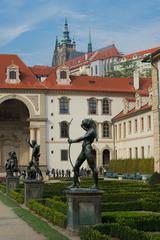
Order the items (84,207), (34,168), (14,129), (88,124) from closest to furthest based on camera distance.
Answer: (84,207) < (88,124) < (34,168) < (14,129)

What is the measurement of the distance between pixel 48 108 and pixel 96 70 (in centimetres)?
8674

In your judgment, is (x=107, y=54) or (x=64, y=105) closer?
(x=64, y=105)

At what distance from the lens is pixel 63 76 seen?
189ft

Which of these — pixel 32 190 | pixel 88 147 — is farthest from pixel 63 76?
pixel 88 147

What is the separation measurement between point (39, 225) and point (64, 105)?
142 ft

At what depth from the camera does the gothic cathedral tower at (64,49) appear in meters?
175

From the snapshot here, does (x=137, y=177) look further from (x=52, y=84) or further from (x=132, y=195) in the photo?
(x=132, y=195)

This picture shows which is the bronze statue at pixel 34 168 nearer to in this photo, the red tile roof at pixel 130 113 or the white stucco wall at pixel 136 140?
the white stucco wall at pixel 136 140

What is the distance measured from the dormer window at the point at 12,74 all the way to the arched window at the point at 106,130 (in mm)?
11339

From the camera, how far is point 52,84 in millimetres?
56781

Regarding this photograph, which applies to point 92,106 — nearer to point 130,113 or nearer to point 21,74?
point 130,113

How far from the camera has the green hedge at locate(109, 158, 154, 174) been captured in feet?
145

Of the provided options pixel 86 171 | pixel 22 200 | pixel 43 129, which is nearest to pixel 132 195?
pixel 22 200

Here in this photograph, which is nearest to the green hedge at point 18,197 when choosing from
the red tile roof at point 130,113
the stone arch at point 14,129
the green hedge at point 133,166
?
the green hedge at point 133,166
